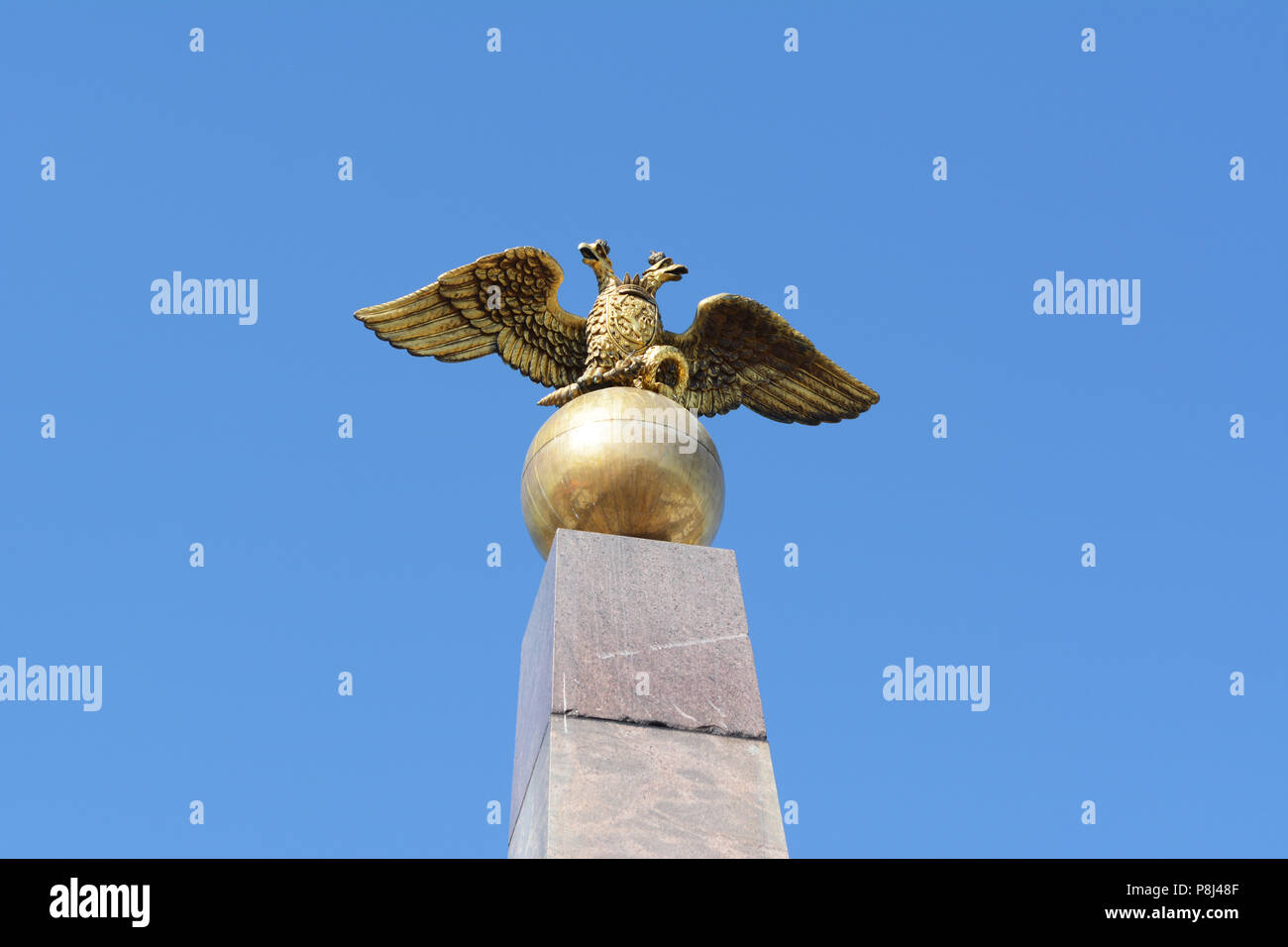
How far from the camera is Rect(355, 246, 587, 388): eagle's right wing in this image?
41.2 feet

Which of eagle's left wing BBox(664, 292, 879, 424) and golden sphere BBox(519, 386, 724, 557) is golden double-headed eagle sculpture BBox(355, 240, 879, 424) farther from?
golden sphere BBox(519, 386, 724, 557)

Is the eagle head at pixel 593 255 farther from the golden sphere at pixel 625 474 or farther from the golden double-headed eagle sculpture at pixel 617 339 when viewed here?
the golden sphere at pixel 625 474

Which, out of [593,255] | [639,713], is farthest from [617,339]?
[639,713]

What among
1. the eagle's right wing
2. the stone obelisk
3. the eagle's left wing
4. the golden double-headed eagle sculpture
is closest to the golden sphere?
the stone obelisk

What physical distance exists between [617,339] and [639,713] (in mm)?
3680

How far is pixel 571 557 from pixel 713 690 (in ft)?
4.35

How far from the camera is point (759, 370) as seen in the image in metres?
13.3

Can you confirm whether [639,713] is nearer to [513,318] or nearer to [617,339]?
[617,339]

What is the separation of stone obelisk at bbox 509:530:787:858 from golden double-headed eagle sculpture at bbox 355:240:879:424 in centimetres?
194
